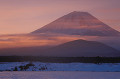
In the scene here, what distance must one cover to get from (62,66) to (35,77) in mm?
13958

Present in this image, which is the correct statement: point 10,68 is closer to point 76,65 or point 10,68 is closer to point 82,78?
point 76,65

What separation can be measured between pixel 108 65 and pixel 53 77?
1727 centimetres

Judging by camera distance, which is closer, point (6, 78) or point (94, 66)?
point (6, 78)

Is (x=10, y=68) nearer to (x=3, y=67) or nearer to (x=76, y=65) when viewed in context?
(x=3, y=67)

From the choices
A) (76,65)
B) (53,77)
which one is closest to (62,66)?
(76,65)

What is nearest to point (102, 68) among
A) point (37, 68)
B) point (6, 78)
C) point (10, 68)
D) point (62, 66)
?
point (62, 66)

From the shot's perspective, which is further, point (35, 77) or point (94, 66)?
point (94, 66)

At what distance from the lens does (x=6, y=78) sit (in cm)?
3422

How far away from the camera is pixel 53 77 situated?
3550 centimetres

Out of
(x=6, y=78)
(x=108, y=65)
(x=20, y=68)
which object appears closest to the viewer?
(x=6, y=78)

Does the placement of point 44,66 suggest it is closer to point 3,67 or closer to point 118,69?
point 3,67

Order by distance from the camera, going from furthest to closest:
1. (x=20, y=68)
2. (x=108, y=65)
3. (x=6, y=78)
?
(x=108, y=65) → (x=20, y=68) → (x=6, y=78)

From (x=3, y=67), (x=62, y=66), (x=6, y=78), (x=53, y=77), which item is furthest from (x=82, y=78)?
(x=3, y=67)

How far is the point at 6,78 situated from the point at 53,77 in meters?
5.09
